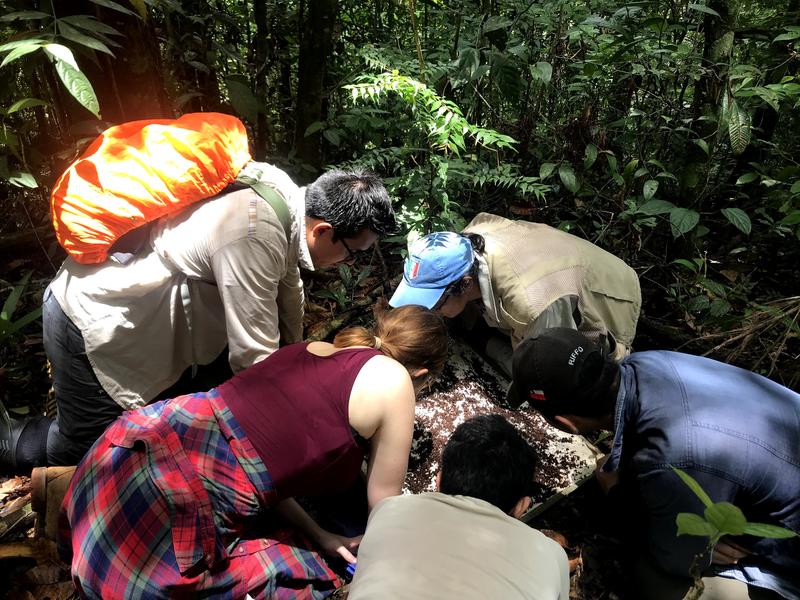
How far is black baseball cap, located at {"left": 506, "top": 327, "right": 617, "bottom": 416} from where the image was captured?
1928 mm

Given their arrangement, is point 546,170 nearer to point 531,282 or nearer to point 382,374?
point 531,282

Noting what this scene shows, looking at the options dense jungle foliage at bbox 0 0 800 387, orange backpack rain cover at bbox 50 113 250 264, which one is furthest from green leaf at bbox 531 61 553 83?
orange backpack rain cover at bbox 50 113 250 264

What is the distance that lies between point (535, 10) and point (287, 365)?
10.8 feet

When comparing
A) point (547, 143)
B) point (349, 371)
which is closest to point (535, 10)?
point (547, 143)

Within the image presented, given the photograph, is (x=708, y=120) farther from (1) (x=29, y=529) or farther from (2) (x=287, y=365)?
(1) (x=29, y=529)

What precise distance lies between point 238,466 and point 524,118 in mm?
3612

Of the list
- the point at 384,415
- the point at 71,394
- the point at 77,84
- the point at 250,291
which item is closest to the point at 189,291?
the point at 250,291

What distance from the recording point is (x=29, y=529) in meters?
2.62

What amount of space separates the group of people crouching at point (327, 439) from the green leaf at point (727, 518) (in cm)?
67

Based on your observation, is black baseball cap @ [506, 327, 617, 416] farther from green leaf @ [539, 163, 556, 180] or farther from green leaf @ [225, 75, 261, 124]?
green leaf @ [225, 75, 261, 124]

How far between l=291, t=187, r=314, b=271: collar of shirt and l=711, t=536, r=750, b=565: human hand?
6.79 feet

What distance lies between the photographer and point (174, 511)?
6.06 feet

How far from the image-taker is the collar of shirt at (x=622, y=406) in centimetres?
191

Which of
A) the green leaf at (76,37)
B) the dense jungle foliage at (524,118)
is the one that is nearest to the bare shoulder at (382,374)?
the dense jungle foliage at (524,118)
